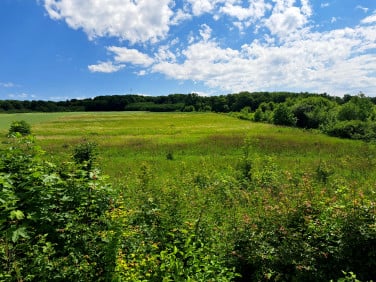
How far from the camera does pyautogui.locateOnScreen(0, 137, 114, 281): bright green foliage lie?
12.7 ft

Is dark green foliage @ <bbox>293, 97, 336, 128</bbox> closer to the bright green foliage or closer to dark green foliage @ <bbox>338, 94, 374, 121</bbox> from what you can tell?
dark green foliage @ <bbox>338, 94, 374, 121</bbox>

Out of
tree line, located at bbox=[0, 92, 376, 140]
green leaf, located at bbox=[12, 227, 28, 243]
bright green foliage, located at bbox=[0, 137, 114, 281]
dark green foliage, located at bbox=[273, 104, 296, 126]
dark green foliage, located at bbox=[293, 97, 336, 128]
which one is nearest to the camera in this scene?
green leaf, located at bbox=[12, 227, 28, 243]

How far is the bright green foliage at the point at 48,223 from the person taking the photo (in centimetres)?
387

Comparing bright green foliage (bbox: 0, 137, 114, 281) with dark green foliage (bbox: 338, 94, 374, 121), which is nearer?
bright green foliage (bbox: 0, 137, 114, 281)

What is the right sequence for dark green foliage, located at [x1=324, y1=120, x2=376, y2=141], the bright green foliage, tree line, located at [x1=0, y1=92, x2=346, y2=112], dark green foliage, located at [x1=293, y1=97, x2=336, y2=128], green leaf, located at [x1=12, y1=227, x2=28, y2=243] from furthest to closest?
tree line, located at [x1=0, y1=92, x2=346, y2=112], dark green foliage, located at [x1=293, y1=97, x2=336, y2=128], dark green foliage, located at [x1=324, y1=120, x2=376, y2=141], the bright green foliage, green leaf, located at [x1=12, y1=227, x2=28, y2=243]

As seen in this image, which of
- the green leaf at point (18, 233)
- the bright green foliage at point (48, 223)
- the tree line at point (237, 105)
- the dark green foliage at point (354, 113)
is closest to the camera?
the green leaf at point (18, 233)

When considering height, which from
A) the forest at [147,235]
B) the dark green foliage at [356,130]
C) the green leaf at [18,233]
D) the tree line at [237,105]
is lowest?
the dark green foliage at [356,130]

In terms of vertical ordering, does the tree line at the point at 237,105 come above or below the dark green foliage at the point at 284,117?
above

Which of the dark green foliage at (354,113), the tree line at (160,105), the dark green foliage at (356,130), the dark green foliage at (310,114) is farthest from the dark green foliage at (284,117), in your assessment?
the tree line at (160,105)

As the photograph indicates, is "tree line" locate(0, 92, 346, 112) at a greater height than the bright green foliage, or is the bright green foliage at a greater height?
"tree line" locate(0, 92, 346, 112)

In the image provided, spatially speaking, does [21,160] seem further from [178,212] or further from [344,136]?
[344,136]

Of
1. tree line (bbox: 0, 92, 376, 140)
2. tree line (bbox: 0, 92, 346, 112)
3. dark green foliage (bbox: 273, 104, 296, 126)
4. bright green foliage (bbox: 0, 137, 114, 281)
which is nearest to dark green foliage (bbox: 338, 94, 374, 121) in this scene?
tree line (bbox: 0, 92, 376, 140)

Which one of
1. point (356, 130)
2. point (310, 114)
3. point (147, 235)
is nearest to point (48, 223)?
point (147, 235)

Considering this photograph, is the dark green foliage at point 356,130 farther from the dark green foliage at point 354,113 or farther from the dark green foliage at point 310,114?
the dark green foliage at point 310,114
